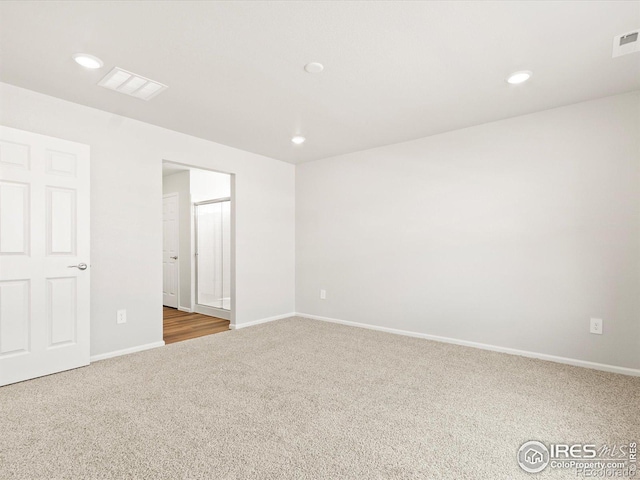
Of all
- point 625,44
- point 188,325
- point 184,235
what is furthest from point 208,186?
point 625,44

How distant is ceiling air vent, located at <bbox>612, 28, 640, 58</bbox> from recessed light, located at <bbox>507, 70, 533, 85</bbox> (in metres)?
0.49

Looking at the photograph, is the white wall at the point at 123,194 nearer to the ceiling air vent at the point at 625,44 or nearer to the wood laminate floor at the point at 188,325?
the wood laminate floor at the point at 188,325

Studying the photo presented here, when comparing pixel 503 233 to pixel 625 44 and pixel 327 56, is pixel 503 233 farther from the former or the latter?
pixel 327 56

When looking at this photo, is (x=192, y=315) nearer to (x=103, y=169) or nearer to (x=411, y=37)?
(x=103, y=169)

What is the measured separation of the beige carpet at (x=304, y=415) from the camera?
65.2 inches

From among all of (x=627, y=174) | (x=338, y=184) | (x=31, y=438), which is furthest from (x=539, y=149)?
(x=31, y=438)

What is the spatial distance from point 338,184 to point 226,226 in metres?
1.97

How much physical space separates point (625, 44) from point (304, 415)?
319 centimetres

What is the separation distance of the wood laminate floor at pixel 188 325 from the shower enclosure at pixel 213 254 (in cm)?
28

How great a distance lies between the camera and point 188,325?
4.72 meters

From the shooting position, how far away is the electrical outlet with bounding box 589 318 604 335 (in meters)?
2.97

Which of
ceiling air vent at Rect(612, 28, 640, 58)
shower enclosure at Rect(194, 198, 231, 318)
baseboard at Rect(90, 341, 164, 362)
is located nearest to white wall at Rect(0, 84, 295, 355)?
baseboard at Rect(90, 341, 164, 362)

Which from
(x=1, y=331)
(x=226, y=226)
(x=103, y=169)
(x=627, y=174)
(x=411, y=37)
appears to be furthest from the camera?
(x=226, y=226)

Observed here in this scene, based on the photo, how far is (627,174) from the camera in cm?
287
